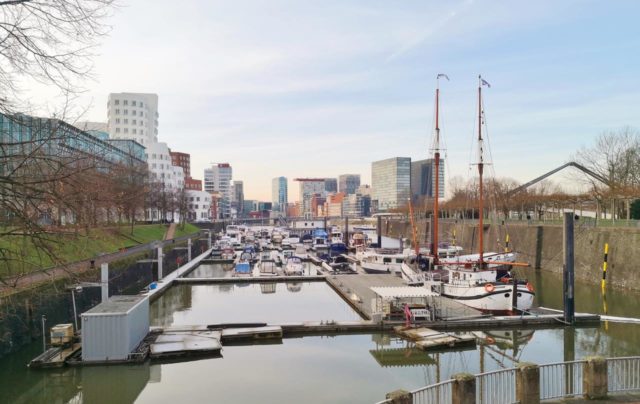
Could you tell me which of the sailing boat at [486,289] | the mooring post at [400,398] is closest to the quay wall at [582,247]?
the sailing boat at [486,289]

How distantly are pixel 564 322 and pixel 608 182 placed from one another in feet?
117

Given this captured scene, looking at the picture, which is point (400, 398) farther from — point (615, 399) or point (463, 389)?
point (615, 399)

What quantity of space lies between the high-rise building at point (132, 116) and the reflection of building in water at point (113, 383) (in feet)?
388

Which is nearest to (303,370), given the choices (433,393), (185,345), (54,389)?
(185,345)

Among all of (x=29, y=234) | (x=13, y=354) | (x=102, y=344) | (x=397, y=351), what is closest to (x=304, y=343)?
(x=397, y=351)

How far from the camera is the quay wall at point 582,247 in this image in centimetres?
4162

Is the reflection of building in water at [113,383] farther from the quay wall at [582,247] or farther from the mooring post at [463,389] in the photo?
the quay wall at [582,247]

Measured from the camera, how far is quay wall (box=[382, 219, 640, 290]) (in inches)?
1639

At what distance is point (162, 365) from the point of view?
22516mm

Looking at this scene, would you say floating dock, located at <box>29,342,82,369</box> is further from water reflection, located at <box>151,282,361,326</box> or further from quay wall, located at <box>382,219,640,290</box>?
quay wall, located at <box>382,219,640,290</box>

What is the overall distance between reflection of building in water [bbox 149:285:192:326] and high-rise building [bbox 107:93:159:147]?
97195 millimetres

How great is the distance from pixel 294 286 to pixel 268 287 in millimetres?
2445

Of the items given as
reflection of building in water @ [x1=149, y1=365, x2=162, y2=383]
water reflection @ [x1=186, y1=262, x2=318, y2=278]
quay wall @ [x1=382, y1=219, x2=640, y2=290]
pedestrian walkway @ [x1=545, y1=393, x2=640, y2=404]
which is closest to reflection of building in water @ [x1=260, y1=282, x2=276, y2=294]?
water reflection @ [x1=186, y1=262, x2=318, y2=278]

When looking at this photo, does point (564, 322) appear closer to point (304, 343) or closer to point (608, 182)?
point (304, 343)
